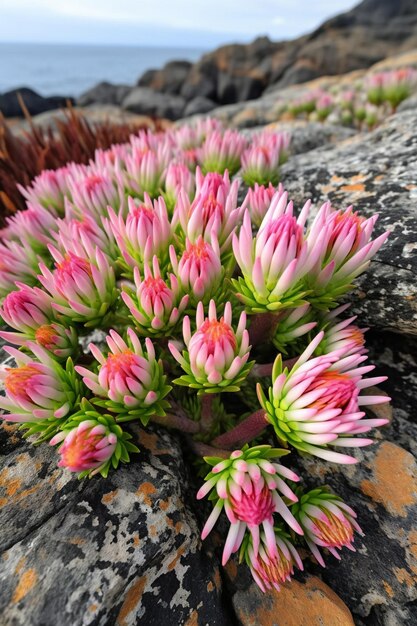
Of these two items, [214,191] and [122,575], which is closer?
[122,575]

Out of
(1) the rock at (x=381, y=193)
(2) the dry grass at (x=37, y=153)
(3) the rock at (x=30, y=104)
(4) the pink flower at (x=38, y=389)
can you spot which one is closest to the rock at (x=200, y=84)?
(3) the rock at (x=30, y=104)

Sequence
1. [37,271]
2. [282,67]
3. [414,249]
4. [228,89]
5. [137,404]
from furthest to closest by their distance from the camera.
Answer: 1. [282,67]
2. [228,89]
3. [37,271]
4. [414,249]
5. [137,404]

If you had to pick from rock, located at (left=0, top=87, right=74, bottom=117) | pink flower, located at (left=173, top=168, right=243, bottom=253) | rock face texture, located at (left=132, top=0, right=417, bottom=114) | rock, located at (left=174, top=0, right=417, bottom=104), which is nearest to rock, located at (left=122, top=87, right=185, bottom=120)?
rock, located at (left=0, top=87, right=74, bottom=117)

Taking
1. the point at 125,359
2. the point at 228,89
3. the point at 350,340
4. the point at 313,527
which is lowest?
the point at 228,89

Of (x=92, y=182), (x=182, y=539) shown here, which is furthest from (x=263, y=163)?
(x=182, y=539)

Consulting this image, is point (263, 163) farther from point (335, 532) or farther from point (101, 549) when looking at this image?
point (101, 549)

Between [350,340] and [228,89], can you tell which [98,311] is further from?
[228,89]

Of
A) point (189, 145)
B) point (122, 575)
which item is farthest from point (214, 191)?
point (189, 145)
